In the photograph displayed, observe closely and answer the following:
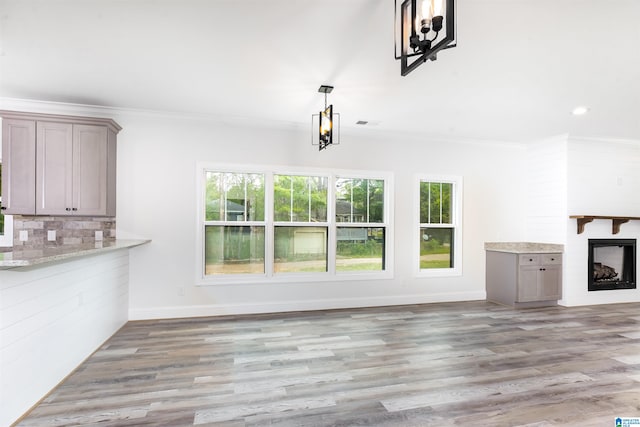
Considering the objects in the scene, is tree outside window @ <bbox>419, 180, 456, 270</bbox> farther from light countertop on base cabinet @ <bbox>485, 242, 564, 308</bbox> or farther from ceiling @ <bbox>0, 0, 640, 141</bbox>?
ceiling @ <bbox>0, 0, 640, 141</bbox>

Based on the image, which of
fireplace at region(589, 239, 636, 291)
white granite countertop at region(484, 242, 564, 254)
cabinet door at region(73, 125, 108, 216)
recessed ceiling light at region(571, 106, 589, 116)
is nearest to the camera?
cabinet door at region(73, 125, 108, 216)

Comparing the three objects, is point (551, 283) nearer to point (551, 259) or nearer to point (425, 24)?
point (551, 259)

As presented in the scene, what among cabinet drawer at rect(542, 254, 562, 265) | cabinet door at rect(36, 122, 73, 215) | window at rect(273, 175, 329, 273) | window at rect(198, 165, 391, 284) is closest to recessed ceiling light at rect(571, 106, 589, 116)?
cabinet drawer at rect(542, 254, 562, 265)

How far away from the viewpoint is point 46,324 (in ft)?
8.66

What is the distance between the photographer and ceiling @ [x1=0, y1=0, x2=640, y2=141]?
2365mm

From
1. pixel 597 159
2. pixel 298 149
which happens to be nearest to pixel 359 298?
pixel 298 149

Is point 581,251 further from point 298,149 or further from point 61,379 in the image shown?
point 61,379

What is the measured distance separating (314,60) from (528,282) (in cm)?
478

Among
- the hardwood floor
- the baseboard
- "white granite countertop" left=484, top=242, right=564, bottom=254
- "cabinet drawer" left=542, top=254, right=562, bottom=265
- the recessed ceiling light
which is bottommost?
the hardwood floor

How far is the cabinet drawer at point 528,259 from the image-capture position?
5.41 m

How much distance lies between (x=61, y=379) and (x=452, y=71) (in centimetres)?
434

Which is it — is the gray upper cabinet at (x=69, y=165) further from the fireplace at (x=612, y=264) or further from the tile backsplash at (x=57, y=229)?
the fireplace at (x=612, y=264)

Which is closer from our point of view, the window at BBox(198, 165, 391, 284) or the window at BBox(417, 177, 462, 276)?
the window at BBox(198, 165, 391, 284)

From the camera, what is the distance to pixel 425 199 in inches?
229
